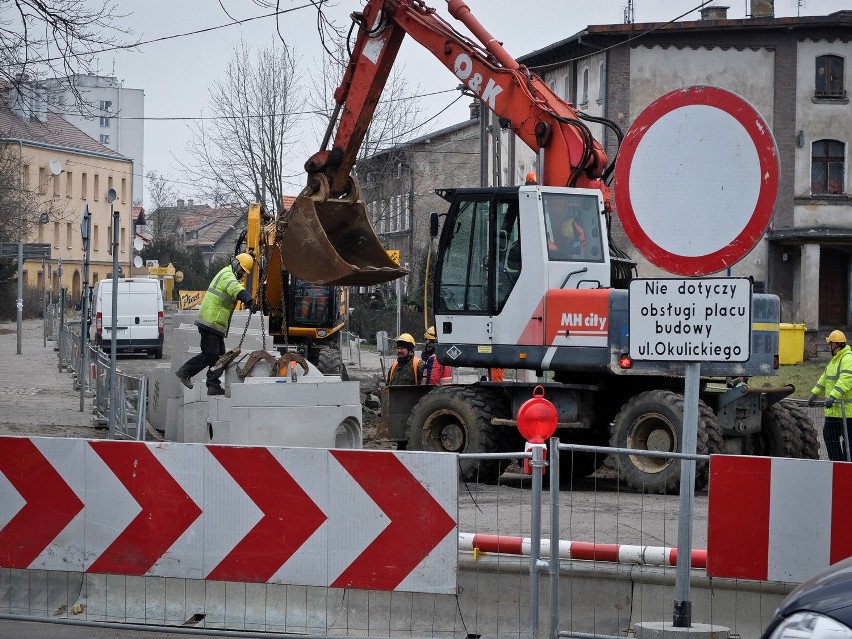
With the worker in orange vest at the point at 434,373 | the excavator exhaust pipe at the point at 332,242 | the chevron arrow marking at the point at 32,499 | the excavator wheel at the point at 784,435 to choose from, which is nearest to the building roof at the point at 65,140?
the worker in orange vest at the point at 434,373

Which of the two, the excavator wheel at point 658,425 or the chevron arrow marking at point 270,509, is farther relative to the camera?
the excavator wheel at point 658,425

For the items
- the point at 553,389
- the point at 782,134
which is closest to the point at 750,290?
the point at 553,389

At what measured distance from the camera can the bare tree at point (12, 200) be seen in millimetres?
44312

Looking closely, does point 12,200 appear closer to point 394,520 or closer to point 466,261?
point 466,261

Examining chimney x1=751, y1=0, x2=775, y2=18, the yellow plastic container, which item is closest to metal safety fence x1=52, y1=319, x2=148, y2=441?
the yellow plastic container

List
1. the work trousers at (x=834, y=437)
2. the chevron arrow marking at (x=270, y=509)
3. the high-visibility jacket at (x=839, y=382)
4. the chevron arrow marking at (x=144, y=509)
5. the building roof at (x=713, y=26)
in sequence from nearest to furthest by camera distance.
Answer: the chevron arrow marking at (x=270, y=509) → the chevron arrow marking at (x=144, y=509) → the high-visibility jacket at (x=839, y=382) → the work trousers at (x=834, y=437) → the building roof at (x=713, y=26)

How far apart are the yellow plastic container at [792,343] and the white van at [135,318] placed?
1865 centimetres

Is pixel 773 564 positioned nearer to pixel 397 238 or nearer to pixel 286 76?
pixel 286 76

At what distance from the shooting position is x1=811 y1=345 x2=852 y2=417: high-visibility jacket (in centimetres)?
1566

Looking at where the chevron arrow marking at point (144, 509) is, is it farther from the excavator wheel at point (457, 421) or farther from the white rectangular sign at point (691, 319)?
the excavator wheel at point (457, 421)

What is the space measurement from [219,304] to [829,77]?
32.7 metres

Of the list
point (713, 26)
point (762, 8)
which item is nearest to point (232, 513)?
point (713, 26)

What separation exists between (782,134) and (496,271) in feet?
104

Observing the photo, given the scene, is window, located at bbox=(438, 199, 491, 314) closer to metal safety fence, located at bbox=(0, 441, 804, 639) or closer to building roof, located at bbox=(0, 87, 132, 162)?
metal safety fence, located at bbox=(0, 441, 804, 639)
